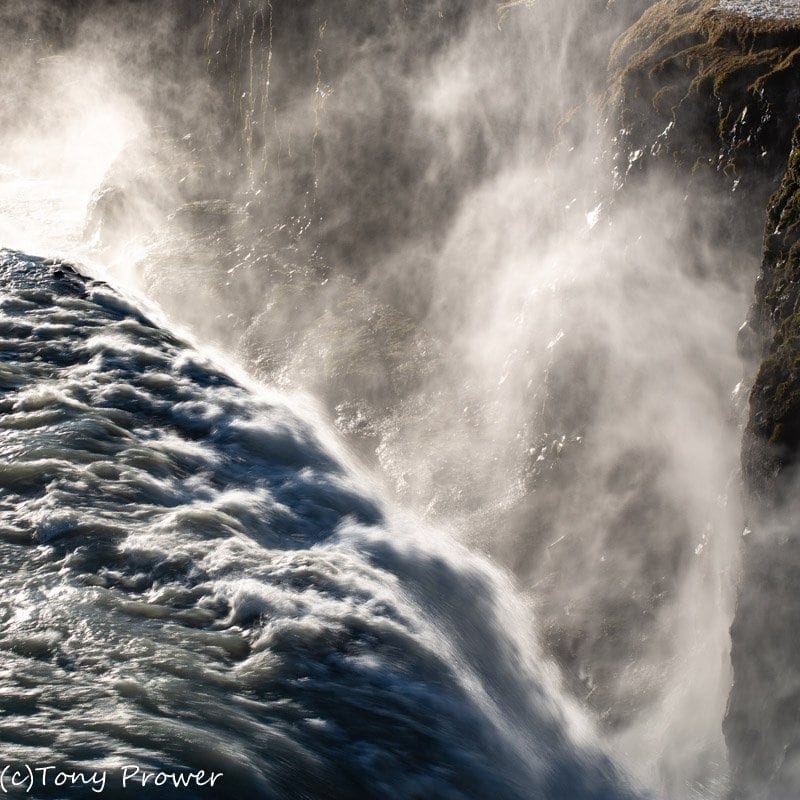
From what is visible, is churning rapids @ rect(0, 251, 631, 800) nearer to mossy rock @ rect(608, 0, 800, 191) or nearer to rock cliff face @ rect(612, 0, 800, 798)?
rock cliff face @ rect(612, 0, 800, 798)

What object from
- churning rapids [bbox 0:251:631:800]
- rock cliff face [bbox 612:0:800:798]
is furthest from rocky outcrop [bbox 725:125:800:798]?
churning rapids [bbox 0:251:631:800]

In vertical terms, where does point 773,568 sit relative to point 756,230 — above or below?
below

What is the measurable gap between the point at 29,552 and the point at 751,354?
4.46 metres

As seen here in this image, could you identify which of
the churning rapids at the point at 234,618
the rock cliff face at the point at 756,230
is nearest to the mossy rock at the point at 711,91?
the rock cliff face at the point at 756,230

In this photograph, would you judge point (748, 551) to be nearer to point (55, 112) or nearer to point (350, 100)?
point (350, 100)

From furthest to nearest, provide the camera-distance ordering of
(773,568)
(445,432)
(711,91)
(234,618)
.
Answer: (445,432), (711,91), (234,618), (773,568)

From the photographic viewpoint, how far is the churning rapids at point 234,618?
14.0 feet

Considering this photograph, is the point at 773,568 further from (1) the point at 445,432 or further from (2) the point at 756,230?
(1) the point at 445,432

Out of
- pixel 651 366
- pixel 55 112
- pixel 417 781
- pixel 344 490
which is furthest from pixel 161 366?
pixel 55 112

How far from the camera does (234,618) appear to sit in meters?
5.21

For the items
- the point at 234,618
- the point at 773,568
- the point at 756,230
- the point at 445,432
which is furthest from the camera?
the point at 445,432

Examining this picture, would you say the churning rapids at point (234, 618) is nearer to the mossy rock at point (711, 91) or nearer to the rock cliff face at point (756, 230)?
the rock cliff face at point (756, 230)

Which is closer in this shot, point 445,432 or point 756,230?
point 756,230

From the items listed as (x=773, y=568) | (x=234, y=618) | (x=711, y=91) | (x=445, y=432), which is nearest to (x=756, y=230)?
(x=711, y=91)
